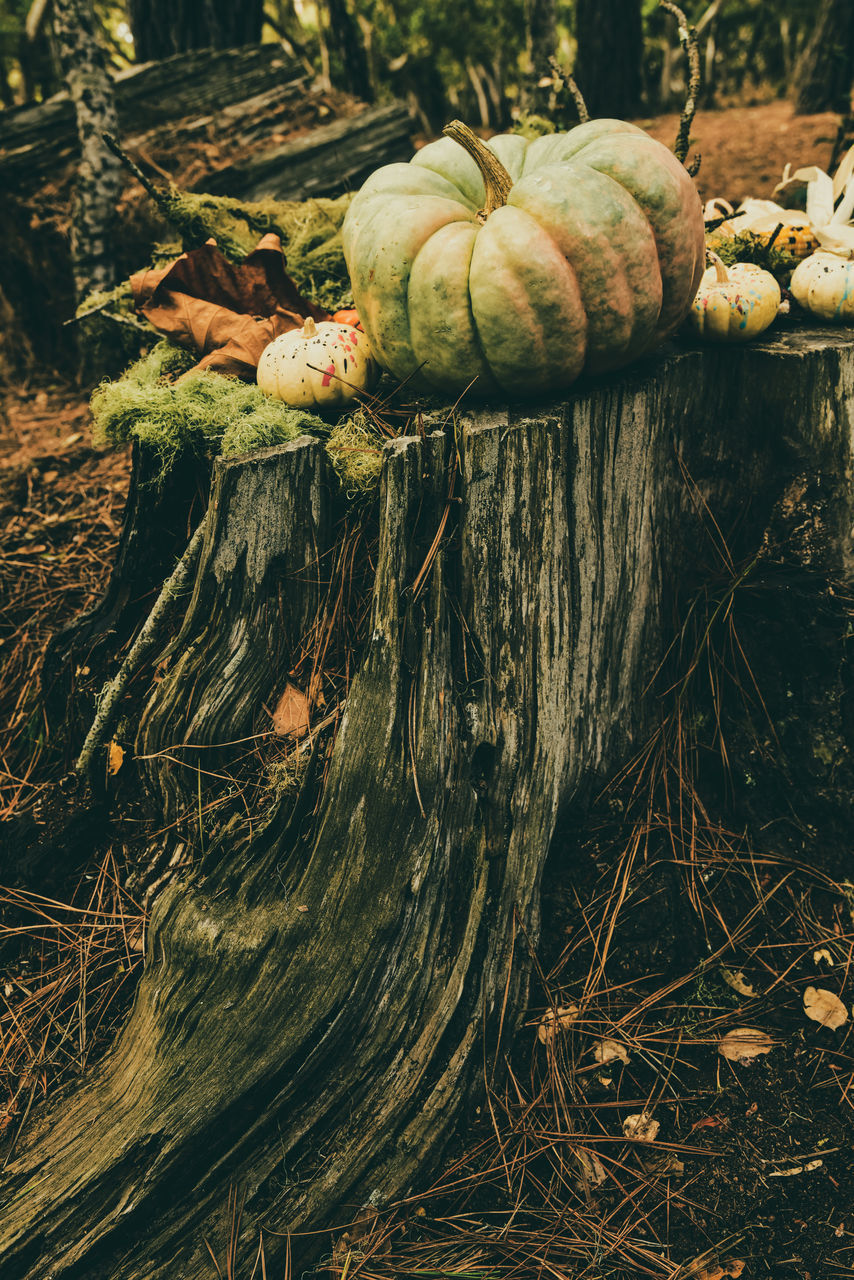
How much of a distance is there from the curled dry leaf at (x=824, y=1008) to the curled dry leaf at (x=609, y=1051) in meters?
0.51

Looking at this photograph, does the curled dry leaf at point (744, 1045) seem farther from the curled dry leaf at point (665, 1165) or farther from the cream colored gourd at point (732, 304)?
the cream colored gourd at point (732, 304)

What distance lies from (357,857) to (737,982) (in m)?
1.13

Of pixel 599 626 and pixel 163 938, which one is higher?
pixel 599 626

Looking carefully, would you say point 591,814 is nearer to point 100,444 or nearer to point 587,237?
point 587,237

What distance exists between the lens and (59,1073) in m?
2.04

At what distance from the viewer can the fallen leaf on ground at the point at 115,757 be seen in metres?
2.36

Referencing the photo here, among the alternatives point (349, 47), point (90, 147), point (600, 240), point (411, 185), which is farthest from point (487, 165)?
point (349, 47)

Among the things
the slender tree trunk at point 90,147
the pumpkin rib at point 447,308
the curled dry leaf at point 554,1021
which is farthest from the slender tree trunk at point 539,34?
the curled dry leaf at point 554,1021

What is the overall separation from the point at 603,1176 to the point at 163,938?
1202 millimetres

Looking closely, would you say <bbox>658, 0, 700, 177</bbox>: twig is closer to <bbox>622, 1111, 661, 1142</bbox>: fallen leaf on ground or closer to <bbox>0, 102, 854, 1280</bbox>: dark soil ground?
<bbox>0, 102, 854, 1280</bbox>: dark soil ground

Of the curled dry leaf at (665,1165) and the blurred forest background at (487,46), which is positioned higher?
the blurred forest background at (487,46)

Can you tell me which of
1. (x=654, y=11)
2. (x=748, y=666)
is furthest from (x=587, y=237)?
(x=654, y=11)

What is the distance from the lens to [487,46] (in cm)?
1338

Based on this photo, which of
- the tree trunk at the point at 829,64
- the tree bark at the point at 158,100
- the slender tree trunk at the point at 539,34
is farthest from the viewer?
the tree trunk at the point at 829,64
